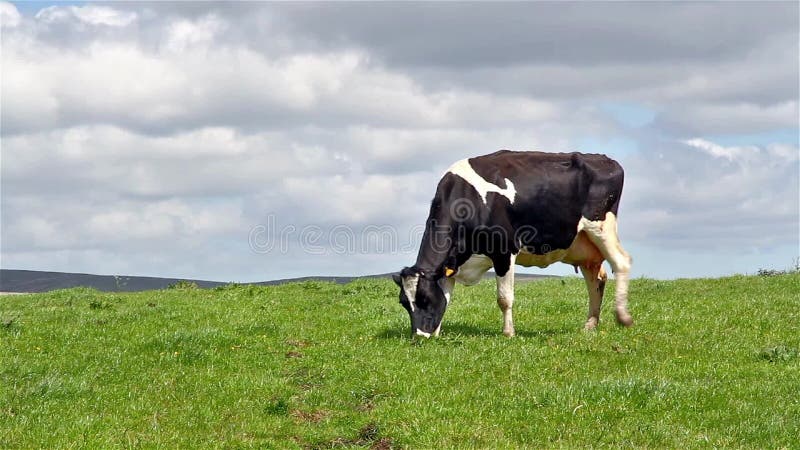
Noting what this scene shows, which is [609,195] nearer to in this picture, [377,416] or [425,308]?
[425,308]

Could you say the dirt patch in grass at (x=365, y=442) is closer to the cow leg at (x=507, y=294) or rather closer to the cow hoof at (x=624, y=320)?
the cow leg at (x=507, y=294)

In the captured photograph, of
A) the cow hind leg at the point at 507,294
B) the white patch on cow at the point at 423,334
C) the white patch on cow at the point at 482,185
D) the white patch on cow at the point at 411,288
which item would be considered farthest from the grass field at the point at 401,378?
the white patch on cow at the point at 482,185

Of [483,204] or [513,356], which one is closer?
[513,356]

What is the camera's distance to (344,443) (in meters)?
11.9

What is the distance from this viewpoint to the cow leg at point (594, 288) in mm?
19297

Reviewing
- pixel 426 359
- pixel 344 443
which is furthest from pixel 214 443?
pixel 426 359

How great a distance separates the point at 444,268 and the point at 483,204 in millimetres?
1499

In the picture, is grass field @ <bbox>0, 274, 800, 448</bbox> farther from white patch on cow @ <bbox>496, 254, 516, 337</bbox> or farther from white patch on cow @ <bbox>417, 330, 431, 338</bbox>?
white patch on cow @ <bbox>496, 254, 516, 337</bbox>

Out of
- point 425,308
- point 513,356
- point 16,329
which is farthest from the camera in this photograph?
point 16,329

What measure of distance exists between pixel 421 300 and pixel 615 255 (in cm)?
434

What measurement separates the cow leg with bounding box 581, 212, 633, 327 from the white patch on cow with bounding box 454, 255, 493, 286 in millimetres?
2261

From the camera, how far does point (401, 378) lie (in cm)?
1449

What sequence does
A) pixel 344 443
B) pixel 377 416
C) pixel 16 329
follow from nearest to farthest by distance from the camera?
1. pixel 344 443
2. pixel 377 416
3. pixel 16 329

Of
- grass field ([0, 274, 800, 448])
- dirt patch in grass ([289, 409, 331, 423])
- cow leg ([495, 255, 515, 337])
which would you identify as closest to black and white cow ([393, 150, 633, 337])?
cow leg ([495, 255, 515, 337])
